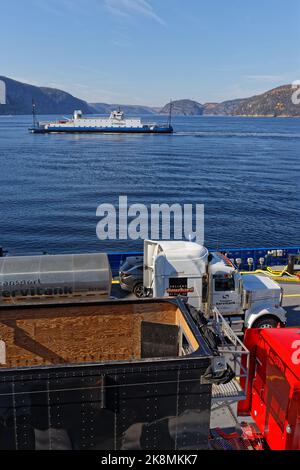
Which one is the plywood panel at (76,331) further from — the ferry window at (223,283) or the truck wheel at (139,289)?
the truck wheel at (139,289)

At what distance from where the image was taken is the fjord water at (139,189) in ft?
144

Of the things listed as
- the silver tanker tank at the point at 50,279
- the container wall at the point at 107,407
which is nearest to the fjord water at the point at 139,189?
the silver tanker tank at the point at 50,279

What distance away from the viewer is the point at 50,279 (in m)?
14.9

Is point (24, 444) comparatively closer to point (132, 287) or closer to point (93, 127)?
point (132, 287)

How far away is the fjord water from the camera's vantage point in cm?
4403

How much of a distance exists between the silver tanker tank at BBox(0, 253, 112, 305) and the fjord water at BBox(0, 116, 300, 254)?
18.6m

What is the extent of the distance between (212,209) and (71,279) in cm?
4123

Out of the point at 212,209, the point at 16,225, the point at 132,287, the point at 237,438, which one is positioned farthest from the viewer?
the point at 212,209

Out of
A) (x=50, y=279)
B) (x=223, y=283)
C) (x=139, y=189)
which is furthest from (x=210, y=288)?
(x=139, y=189)

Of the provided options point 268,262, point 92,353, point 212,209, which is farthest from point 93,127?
point 92,353

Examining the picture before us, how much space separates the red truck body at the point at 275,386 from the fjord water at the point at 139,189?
2319 centimetres

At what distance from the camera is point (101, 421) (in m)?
6.54

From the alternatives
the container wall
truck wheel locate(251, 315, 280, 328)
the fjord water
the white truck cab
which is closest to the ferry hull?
the fjord water

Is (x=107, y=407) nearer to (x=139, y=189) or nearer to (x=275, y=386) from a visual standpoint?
(x=275, y=386)
